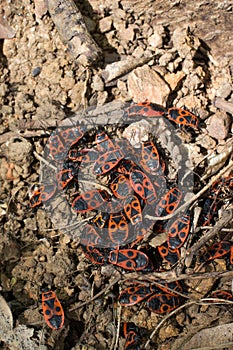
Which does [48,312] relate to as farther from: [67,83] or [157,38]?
[157,38]

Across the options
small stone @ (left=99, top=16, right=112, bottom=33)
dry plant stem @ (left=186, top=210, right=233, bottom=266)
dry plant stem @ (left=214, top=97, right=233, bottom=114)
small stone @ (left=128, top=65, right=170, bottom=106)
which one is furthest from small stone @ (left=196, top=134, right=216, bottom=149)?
small stone @ (left=99, top=16, right=112, bottom=33)

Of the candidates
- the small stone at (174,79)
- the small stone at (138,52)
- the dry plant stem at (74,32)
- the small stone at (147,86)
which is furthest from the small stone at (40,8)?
the small stone at (174,79)

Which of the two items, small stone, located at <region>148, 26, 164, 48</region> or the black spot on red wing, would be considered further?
small stone, located at <region>148, 26, 164, 48</region>

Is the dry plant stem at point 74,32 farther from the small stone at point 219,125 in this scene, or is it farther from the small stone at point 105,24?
the small stone at point 219,125

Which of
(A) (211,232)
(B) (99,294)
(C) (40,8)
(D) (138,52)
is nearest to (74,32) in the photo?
(C) (40,8)

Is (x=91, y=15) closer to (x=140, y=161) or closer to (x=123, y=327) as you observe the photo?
(x=140, y=161)

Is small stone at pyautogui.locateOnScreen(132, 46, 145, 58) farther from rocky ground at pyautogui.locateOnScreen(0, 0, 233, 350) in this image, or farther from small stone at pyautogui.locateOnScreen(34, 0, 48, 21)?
small stone at pyautogui.locateOnScreen(34, 0, 48, 21)
